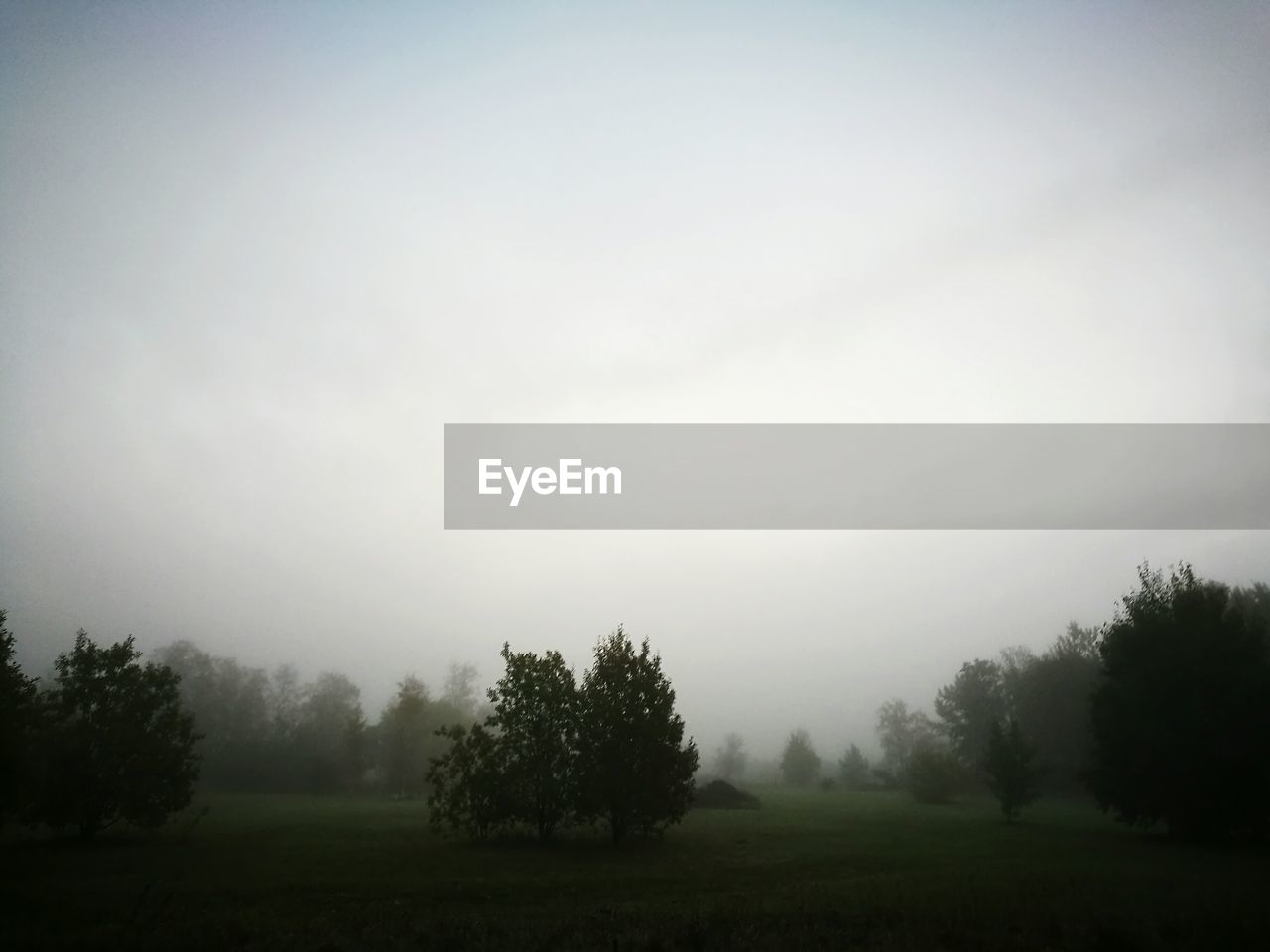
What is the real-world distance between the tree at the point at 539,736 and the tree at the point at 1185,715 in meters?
32.8

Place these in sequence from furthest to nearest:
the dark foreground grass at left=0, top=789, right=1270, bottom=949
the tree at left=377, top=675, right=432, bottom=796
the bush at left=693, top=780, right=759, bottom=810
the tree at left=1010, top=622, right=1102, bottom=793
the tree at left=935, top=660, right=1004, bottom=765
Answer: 1. the tree at left=935, top=660, right=1004, bottom=765
2. the tree at left=377, top=675, right=432, bottom=796
3. the tree at left=1010, top=622, right=1102, bottom=793
4. the bush at left=693, top=780, right=759, bottom=810
5. the dark foreground grass at left=0, top=789, right=1270, bottom=949

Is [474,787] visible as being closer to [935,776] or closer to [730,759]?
[935,776]

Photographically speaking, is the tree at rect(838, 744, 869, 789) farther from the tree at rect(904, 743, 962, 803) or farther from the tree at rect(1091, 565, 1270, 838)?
the tree at rect(1091, 565, 1270, 838)

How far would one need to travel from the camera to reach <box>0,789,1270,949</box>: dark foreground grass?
14672mm

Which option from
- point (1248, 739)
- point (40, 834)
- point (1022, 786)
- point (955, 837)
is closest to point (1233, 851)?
point (1248, 739)

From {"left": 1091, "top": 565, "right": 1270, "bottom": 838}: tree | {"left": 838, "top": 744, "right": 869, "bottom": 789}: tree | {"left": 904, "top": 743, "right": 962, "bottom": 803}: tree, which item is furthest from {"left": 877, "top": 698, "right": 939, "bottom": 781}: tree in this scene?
{"left": 1091, "top": 565, "right": 1270, "bottom": 838}: tree

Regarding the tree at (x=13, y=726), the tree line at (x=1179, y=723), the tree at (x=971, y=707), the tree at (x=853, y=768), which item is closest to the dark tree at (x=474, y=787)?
the tree at (x=13, y=726)

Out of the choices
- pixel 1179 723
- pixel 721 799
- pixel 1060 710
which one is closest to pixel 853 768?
pixel 1060 710

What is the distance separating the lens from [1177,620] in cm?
3656

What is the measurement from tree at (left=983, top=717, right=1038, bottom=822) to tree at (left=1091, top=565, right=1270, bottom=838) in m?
8.96

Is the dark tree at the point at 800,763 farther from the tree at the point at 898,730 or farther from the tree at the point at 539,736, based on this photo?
the tree at the point at 539,736

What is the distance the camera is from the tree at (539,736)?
3316 cm

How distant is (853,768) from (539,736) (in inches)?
4044

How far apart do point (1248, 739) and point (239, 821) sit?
205 feet
